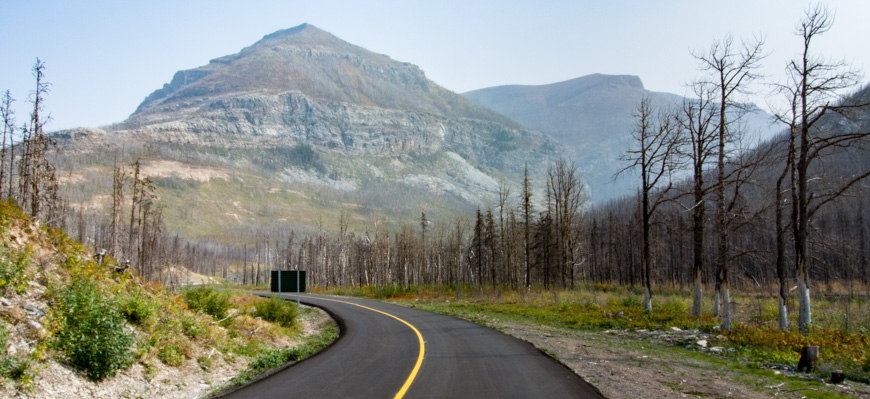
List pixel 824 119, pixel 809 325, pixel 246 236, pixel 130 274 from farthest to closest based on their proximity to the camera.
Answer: pixel 246 236
pixel 824 119
pixel 809 325
pixel 130 274

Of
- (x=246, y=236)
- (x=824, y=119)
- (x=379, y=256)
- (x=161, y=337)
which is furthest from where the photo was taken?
(x=246, y=236)

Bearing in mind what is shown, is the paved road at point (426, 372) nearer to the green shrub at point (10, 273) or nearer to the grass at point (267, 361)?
the grass at point (267, 361)

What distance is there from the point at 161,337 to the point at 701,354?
14.1m

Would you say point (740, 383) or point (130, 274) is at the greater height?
point (130, 274)

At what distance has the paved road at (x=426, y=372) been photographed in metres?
7.87

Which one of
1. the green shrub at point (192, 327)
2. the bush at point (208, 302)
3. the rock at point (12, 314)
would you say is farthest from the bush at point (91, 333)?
the bush at point (208, 302)

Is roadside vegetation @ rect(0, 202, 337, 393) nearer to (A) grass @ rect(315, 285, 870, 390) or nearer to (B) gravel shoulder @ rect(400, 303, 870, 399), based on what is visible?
(B) gravel shoulder @ rect(400, 303, 870, 399)

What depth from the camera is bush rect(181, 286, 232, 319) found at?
1466 cm

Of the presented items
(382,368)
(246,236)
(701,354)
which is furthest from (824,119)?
(246,236)

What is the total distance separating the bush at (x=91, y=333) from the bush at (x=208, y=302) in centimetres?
635

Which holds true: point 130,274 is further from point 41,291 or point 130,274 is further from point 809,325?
point 809,325

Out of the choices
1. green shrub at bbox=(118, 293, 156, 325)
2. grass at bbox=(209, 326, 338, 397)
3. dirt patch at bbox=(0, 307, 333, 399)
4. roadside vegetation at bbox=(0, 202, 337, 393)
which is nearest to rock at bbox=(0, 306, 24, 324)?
roadside vegetation at bbox=(0, 202, 337, 393)

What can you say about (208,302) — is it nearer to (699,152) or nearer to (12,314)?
(12,314)

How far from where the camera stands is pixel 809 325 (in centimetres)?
1473
